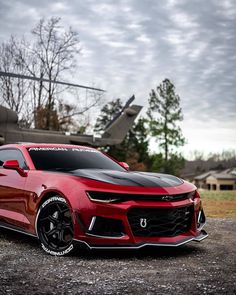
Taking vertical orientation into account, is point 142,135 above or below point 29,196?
above

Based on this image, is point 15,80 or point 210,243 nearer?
point 210,243

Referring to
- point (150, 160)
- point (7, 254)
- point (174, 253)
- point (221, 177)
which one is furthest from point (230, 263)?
point (221, 177)

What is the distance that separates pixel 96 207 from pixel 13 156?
7.06ft

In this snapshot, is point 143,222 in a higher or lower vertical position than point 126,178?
lower

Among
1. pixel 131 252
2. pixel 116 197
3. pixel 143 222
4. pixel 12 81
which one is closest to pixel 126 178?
pixel 116 197

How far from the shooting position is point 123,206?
4.68m

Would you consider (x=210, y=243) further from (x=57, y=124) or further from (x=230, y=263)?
(x=57, y=124)

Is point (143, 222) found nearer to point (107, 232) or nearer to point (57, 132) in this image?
point (107, 232)

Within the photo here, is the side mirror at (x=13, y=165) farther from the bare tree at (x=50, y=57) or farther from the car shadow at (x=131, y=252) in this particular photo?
the bare tree at (x=50, y=57)

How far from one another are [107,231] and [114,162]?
1949mm

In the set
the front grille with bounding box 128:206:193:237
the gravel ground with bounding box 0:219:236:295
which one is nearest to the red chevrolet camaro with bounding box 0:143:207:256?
the front grille with bounding box 128:206:193:237

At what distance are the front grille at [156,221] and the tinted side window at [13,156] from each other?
1841 millimetres

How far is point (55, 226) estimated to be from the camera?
5.05 m

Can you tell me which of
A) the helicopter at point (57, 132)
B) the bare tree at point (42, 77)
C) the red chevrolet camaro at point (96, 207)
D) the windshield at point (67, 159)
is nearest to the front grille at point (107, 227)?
the red chevrolet camaro at point (96, 207)
